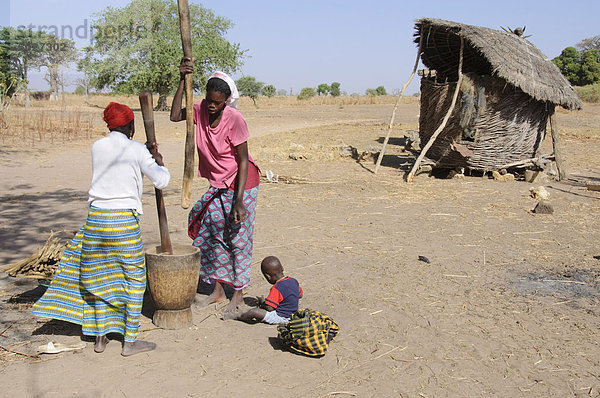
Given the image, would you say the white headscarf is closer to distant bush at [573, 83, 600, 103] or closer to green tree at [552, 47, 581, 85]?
distant bush at [573, 83, 600, 103]

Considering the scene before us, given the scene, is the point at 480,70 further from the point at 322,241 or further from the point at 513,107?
the point at 322,241

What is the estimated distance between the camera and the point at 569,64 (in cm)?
4191

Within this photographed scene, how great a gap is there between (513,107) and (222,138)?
7.81m

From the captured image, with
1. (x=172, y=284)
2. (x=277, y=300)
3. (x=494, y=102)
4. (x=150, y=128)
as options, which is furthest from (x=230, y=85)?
(x=494, y=102)

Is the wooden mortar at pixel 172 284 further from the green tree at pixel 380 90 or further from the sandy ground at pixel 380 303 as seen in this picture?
the green tree at pixel 380 90

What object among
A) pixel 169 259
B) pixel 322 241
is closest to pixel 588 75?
pixel 322 241

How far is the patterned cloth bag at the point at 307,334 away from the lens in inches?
131

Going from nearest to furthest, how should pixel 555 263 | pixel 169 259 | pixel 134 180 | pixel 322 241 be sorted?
pixel 134 180
pixel 169 259
pixel 555 263
pixel 322 241

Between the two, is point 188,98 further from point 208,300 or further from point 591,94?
point 591,94

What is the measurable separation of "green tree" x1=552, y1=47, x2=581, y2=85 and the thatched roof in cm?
3477

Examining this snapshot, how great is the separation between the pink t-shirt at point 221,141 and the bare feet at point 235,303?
0.87 m

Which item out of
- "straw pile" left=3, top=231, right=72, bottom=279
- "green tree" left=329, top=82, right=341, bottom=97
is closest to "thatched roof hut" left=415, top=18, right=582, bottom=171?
"straw pile" left=3, top=231, right=72, bottom=279

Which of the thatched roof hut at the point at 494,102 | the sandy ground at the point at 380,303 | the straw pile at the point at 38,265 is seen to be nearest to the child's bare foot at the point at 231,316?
the sandy ground at the point at 380,303

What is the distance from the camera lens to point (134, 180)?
3.29 m
